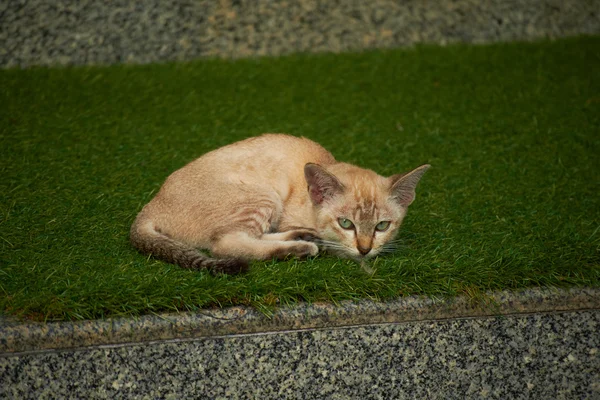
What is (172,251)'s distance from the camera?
11.6ft

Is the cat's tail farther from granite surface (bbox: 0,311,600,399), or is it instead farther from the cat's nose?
the cat's nose

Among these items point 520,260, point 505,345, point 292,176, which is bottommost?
point 505,345

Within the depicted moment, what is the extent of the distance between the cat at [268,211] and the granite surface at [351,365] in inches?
19.1

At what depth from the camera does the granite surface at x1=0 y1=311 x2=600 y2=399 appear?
314cm

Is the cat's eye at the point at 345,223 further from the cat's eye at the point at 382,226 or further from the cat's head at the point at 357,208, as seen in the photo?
the cat's eye at the point at 382,226

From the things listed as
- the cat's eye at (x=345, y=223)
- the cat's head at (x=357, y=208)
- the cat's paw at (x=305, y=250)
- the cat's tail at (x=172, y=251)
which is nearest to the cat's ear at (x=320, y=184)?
the cat's head at (x=357, y=208)

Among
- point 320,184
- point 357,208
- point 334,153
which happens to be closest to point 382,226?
point 357,208

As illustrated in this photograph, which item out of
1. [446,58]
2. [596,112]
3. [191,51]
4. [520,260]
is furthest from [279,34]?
[520,260]

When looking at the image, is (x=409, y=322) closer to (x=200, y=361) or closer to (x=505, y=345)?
(x=505, y=345)

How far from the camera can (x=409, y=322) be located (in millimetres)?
3393

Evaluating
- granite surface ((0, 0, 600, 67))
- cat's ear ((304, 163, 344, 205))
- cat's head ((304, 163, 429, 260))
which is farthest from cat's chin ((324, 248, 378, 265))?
granite surface ((0, 0, 600, 67))

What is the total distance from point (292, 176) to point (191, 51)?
3.92 metres

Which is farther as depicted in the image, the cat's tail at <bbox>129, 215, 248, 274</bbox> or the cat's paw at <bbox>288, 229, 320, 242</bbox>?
the cat's paw at <bbox>288, 229, 320, 242</bbox>

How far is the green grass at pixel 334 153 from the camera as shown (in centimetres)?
341
